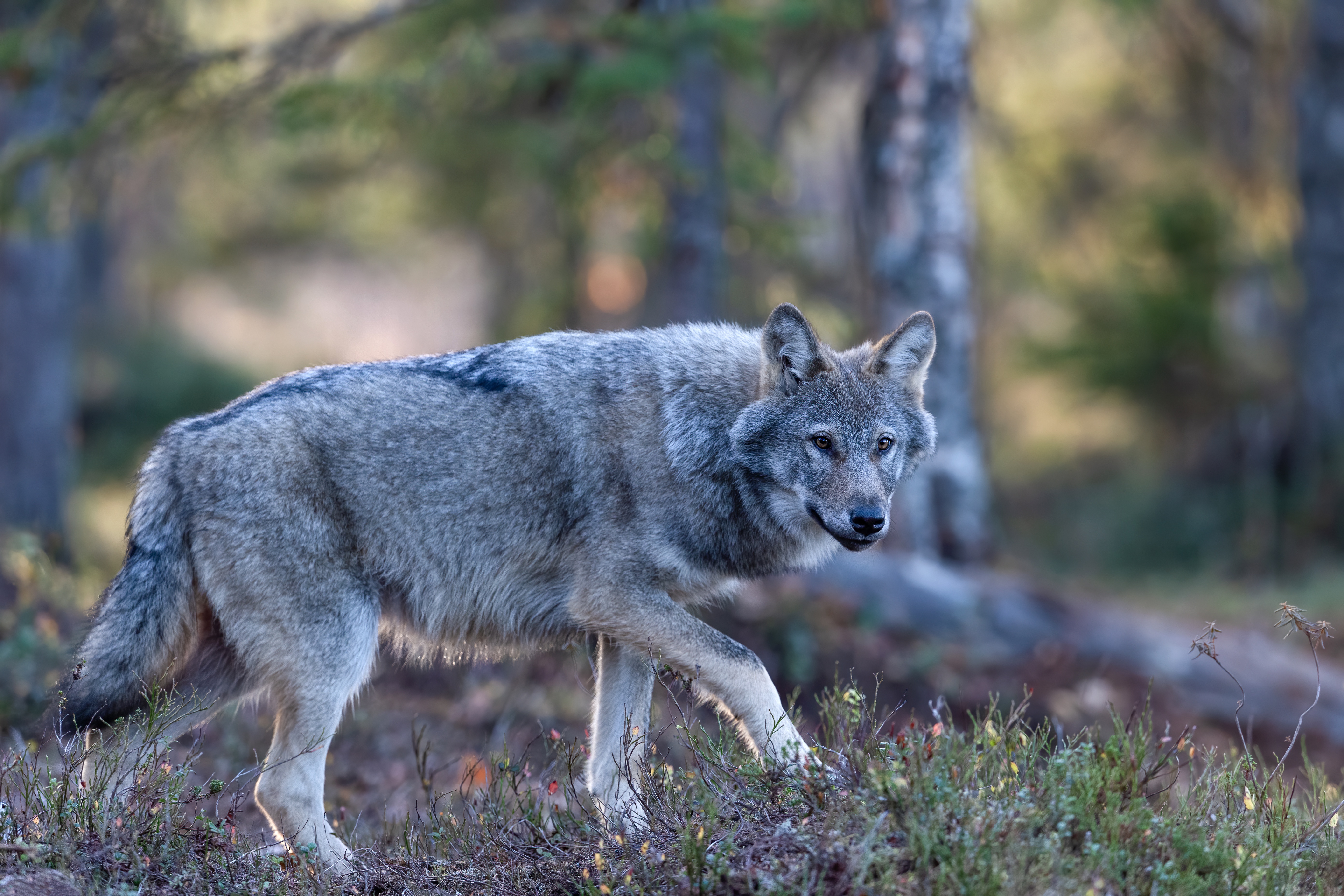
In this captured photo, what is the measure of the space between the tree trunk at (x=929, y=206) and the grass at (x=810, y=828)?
273 inches

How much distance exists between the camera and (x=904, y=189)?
11.8m

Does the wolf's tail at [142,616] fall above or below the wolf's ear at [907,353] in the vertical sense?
below

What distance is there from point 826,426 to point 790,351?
420 millimetres

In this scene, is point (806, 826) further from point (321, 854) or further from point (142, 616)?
point (142, 616)

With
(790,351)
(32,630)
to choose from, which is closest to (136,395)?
(32,630)

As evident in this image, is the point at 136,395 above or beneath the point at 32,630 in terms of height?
beneath

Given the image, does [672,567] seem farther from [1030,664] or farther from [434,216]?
[434,216]

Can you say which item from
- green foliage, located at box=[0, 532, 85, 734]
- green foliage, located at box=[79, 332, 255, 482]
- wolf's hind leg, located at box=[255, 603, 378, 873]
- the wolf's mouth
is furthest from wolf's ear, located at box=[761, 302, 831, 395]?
green foliage, located at box=[79, 332, 255, 482]

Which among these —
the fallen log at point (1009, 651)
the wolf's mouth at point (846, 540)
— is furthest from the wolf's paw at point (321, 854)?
the fallen log at point (1009, 651)

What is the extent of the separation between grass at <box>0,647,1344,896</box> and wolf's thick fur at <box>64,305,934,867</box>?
44 cm

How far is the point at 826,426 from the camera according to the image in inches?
218

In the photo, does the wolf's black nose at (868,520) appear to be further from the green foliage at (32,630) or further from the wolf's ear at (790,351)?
the green foliage at (32,630)

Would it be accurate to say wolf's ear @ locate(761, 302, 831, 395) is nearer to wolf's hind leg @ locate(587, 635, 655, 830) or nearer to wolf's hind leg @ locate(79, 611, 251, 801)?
wolf's hind leg @ locate(587, 635, 655, 830)

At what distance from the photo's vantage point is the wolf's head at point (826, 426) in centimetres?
545
